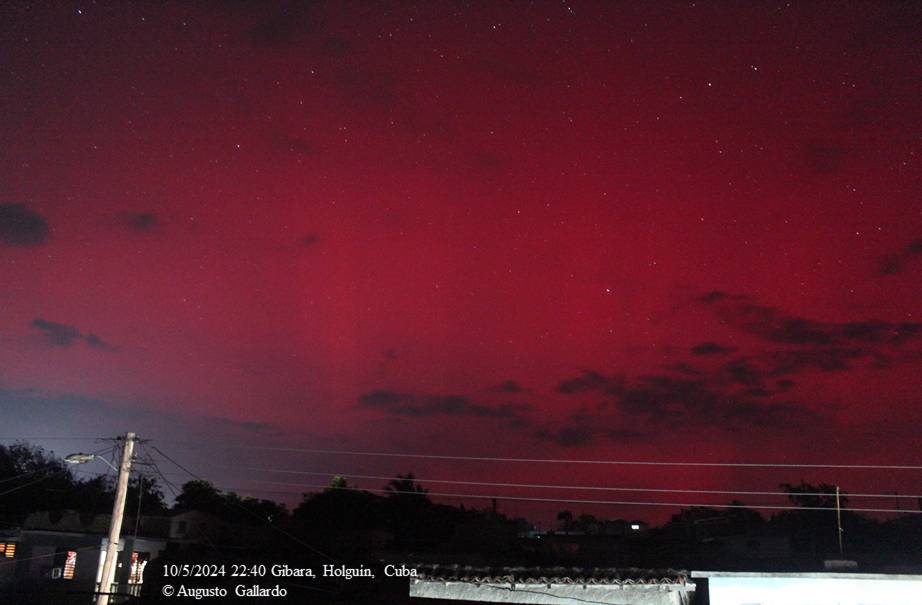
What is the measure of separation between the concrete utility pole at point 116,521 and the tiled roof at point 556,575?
23.9ft

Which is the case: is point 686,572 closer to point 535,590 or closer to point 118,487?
point 535,590

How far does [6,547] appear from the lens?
3816cm

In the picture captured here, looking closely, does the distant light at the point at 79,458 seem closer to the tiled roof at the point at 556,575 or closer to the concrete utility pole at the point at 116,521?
the concrete utility pole at the point at 116,521

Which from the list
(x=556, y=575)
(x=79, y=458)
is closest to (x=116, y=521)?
(x=79, y=458)

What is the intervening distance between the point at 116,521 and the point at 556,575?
10447 mm

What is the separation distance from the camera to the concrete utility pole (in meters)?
18.8

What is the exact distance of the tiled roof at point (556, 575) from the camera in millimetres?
16578

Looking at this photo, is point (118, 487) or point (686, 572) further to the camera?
point (118, 487)

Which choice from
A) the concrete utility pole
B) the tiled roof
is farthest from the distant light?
the tiled roof

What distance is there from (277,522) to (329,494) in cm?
746

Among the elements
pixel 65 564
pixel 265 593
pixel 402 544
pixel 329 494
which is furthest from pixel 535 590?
pixel 329 494

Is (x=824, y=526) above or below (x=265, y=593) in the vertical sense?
above

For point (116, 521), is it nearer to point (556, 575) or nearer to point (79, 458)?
point (79, 458)

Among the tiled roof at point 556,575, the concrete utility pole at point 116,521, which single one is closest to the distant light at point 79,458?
the concrete utility pole at point 116,521
